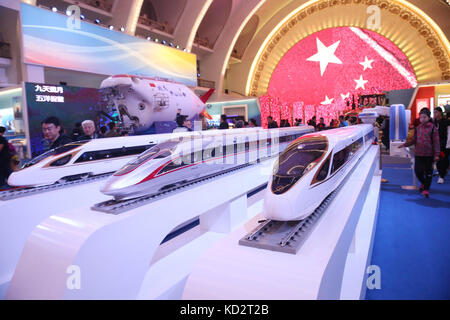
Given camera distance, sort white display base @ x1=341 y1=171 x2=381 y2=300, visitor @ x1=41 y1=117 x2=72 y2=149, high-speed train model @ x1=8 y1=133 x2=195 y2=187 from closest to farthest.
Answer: white display base @ x1=341 y1=171 x2=381 y2=300 → high-speed train model @ x1=8 y1=133 x2=195 y2=187 → visitor @ x1=41 y1=117 x2=72 y2=149

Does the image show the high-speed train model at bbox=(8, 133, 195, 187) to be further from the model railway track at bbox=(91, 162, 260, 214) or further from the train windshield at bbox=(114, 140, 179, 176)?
the model railway track at bbox=(91, 162, 260, 214)

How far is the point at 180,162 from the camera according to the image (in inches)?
150

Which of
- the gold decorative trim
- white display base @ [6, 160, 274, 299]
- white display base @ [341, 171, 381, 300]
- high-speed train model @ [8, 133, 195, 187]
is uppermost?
the gold decorative trim

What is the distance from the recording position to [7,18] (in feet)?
34.9

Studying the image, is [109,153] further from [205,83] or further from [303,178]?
[205,83]

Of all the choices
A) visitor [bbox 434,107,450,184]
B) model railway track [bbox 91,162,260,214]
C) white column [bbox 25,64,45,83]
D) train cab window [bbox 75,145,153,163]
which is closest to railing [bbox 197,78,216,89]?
white column [bbox 25,64,45,83]

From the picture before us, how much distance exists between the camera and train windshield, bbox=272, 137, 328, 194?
2.39m

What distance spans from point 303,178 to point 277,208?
0.32 meters

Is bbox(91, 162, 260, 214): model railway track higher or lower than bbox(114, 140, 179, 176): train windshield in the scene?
lower

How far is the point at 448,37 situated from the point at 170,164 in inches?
712

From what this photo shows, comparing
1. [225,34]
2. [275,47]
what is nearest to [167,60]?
[225,34]

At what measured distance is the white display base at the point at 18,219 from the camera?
3.26 meters

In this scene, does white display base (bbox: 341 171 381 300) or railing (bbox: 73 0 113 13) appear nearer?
white display base (bbox: 341 171 381 300)

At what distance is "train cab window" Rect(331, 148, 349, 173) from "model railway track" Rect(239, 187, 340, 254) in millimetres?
556
